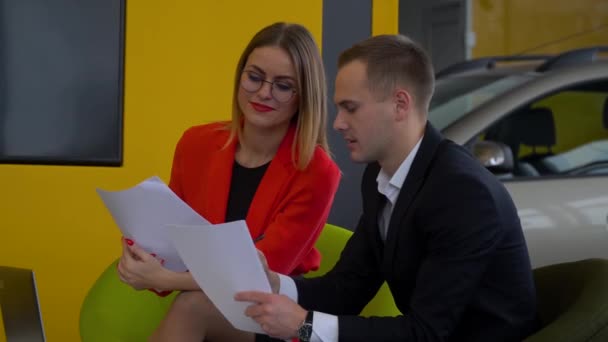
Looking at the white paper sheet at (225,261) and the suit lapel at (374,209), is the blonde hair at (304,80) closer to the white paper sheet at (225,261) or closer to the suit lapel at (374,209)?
the suit lapel at (374,209)

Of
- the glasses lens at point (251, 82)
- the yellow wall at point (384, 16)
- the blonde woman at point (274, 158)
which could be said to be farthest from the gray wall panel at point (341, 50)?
the glasses lens at point (251, 82)

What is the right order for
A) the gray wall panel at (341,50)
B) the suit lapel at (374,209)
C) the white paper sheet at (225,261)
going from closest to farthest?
the white paper sheet at (225,261)
the suit lapel at (374,209)
the gray wall panel at (341,50)

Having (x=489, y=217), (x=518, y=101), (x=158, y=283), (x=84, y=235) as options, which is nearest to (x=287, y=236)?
(x=158, y=283)

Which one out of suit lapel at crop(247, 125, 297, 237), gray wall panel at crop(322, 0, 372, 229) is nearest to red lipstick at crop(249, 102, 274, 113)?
suit lapel at crop(247, 125, 297, 237)

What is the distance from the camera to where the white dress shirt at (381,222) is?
2.05 m

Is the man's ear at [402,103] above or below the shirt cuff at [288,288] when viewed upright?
above

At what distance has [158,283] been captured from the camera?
2.43 meters

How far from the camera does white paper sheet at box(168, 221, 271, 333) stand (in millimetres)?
1903

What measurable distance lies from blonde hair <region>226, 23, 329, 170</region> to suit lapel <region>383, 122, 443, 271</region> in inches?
22.1

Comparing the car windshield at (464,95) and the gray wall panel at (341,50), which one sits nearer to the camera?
the gray wall panel at (341,50)

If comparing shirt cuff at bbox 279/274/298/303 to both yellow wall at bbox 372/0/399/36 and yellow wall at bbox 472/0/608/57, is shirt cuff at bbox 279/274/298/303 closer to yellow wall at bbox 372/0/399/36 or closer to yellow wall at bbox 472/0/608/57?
yellow wall at bbox 372/0/399/36

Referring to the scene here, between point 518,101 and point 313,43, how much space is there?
2120 millimetres

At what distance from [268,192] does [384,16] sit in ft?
4.31

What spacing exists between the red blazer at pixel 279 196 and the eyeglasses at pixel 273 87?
154 mm
